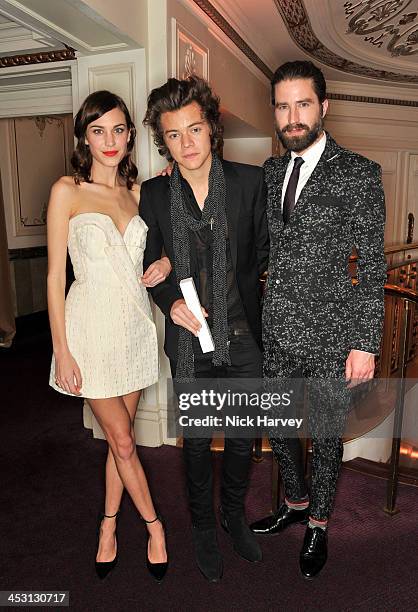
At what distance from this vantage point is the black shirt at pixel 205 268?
6.02ft

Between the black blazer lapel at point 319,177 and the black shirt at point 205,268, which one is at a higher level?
the black blazer lapel at point 319,177

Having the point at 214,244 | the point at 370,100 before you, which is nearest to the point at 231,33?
the point at 214,244

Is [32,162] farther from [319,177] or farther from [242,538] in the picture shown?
[242,538]

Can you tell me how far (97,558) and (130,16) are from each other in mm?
2586

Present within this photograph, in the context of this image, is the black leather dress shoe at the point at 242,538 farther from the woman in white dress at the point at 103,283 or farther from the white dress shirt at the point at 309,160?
the white dress shirt at the point at 309,160

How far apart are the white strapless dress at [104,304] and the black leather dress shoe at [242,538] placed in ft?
2.39

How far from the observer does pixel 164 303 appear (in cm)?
186

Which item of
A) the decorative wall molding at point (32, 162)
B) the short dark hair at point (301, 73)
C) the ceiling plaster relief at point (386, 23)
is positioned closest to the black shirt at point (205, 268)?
the short dark hair at point (301, 73)

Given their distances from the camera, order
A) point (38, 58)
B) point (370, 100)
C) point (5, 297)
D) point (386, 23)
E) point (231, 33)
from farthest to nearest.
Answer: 1. point (370, 100)
2. point (5, 297)
3. point (386, 23)
4. point (231, 33)
5. point (38, 58)

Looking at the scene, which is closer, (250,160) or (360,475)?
(360,475)

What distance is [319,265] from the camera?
176cm

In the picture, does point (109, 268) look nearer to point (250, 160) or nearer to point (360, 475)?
point (360, 475)

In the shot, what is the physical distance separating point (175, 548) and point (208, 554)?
0.70 ft

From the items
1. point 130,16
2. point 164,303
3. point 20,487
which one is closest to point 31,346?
point 20,487
